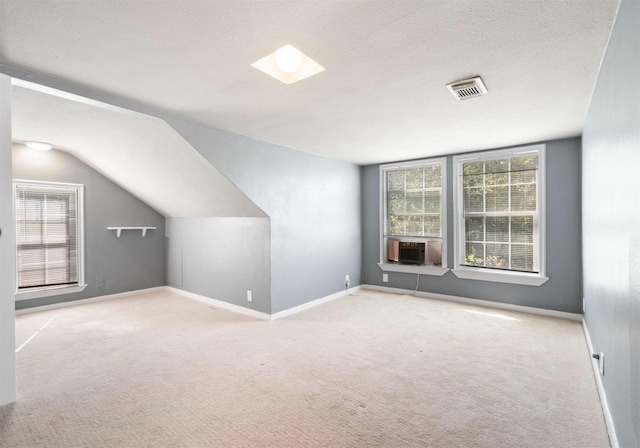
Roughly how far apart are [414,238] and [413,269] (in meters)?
0.52

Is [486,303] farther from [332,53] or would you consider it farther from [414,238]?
[332,53]

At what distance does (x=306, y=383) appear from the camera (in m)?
2.44

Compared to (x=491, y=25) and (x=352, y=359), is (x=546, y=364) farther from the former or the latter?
(x=491, y=25)

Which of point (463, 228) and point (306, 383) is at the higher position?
point (463, 228)

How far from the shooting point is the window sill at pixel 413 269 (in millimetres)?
4865

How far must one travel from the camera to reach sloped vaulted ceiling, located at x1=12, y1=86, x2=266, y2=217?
9.68ft

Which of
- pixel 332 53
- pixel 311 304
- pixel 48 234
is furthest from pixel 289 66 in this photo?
pixel 48 234

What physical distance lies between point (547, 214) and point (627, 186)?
3008mm

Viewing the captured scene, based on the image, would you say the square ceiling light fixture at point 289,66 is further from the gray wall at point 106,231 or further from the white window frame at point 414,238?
the gray wall at point 106,231

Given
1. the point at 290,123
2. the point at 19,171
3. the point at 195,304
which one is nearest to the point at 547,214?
the point at 290,123

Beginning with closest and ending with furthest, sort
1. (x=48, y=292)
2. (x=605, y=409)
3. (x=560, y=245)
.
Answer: (x=605, y=409) → (x=560, y=245) → (x=48, y=292)

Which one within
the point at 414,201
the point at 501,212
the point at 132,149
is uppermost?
the point at 132,149

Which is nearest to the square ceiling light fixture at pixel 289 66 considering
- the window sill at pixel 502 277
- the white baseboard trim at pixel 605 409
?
the white baseboard trim at pixel 605 409

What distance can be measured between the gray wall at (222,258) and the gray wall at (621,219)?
3.20m
